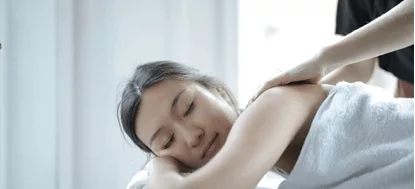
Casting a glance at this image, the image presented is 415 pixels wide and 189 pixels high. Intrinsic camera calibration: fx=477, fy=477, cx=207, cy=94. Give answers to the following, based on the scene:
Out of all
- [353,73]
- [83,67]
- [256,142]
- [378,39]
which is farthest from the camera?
[83,67]

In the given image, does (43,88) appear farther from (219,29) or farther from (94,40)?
(219,29)

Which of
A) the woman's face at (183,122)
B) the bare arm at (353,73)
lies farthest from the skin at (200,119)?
the bare arm at (353,73)

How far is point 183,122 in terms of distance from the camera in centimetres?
102

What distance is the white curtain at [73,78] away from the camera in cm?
144

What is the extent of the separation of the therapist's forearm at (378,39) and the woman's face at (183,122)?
10.4 inches

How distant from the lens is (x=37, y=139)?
1.46 metres

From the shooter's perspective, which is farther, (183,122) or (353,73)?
(353,73)

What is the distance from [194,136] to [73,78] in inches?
25.3

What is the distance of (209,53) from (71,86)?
0.50m

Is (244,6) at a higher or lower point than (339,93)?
higher

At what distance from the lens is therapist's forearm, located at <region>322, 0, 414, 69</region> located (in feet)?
2.92

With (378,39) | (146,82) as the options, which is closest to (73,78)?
(146,82)

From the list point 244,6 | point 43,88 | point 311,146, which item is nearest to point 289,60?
point 244,6

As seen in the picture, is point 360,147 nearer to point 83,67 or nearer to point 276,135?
point 276,135
